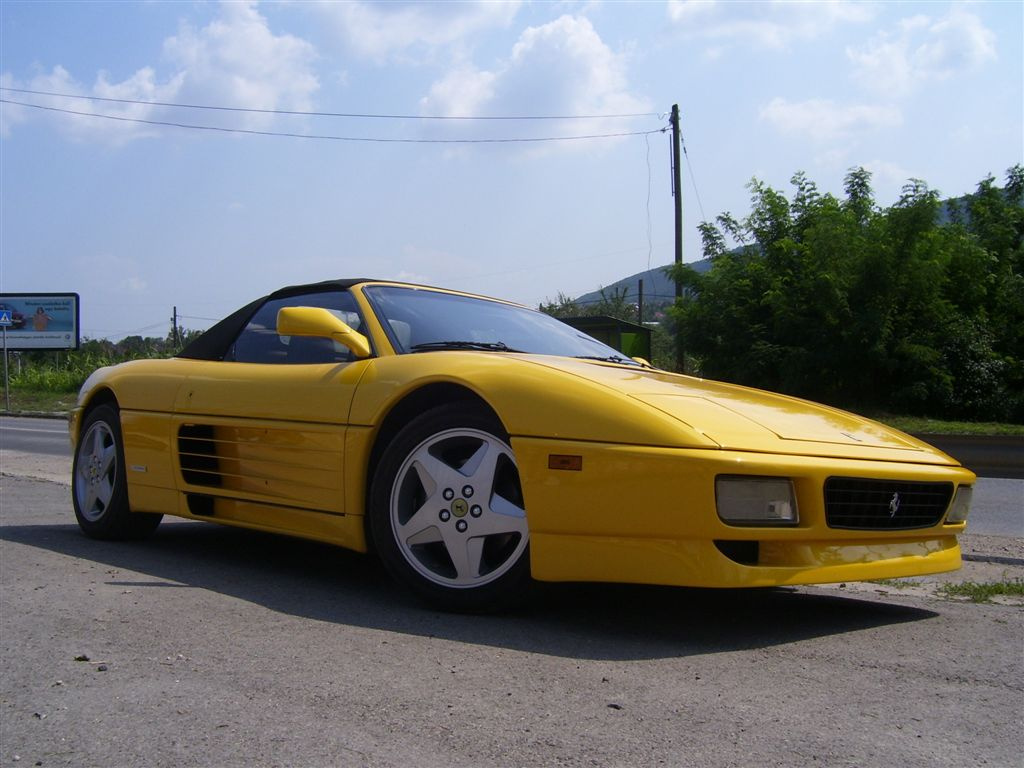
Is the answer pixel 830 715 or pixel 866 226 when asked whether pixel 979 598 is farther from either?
pixel 866 226

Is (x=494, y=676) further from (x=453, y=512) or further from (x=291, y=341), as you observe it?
(x=291, y=341)

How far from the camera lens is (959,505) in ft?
11.8

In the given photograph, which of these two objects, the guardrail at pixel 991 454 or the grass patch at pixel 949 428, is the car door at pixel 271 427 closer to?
the guardrail at pixel 991 454

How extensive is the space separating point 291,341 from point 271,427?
52cm

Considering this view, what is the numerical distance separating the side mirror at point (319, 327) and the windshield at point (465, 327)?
0.51 ft

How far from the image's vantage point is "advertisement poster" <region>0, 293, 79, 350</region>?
38.9m

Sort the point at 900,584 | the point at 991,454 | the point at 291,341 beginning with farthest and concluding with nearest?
the point at 991,454 → the point at 291,341 → the point at 900,584

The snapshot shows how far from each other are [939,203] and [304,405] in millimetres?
15815

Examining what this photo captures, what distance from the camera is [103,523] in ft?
16.3

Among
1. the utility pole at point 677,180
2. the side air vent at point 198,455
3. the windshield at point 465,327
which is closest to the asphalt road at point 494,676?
the side air vent at point 198,455

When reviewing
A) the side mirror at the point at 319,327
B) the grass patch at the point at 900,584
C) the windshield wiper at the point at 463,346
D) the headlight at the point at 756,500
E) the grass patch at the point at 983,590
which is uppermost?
the side mirror at the point at 319,327

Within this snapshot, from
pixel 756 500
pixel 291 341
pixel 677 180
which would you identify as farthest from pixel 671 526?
pixel 677 180

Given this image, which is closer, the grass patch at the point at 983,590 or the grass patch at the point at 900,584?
the grass patch at the point at 983,590

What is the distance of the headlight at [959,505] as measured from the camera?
11.6 feet
